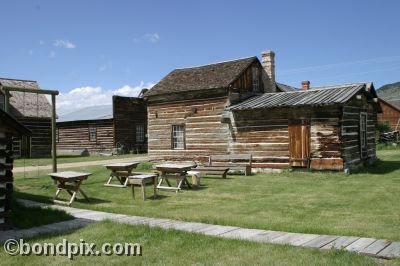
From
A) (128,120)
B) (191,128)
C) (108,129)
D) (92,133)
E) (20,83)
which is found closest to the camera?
(191,128)

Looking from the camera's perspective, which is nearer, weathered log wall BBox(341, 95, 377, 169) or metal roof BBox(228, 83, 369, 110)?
metal roof BBox(228, 83, 369, 110)

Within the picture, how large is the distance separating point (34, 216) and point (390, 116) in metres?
41.7

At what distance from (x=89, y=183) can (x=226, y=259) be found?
441 inches

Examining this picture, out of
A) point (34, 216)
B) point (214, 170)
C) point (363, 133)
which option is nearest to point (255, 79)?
point (363, 133)

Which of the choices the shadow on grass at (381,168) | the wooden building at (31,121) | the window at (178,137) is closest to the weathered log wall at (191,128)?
the window at (178,137)

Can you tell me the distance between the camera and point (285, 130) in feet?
60.0

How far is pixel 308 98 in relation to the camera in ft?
59.5

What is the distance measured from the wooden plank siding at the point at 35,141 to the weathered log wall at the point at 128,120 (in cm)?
546

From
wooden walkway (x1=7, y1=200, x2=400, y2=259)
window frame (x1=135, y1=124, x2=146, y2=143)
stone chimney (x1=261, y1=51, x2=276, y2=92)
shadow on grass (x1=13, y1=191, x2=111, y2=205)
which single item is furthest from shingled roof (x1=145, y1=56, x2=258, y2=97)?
window frame (x1=135, y1=124, x2=146, y2=143)

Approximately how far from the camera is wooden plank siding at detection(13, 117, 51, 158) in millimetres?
33072

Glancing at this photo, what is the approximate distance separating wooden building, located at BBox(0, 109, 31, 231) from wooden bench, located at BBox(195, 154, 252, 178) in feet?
32.8

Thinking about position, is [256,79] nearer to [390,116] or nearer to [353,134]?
[353,134]

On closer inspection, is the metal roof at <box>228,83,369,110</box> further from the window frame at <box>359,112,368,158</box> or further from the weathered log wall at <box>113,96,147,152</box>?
the weathered log wall at <box>113,96,147,152</box>

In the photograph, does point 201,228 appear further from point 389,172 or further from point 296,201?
point 389,172
